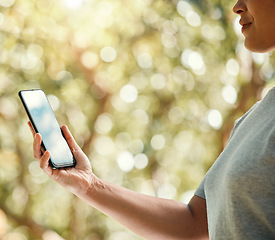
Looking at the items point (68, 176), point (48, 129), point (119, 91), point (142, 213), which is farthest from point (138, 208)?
point (119, 91)

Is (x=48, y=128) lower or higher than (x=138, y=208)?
higher

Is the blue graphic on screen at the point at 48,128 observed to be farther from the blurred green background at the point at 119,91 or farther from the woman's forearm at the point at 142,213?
the blurred green background at the point at 119,91

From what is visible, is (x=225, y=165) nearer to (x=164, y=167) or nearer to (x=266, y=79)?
(x=164, y=167)

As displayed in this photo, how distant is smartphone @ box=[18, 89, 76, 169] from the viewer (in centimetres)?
85

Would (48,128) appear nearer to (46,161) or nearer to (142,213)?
(46,161)

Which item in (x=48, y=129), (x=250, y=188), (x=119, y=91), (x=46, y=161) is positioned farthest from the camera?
(x=119, y=91)

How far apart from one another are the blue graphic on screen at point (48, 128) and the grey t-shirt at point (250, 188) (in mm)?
324

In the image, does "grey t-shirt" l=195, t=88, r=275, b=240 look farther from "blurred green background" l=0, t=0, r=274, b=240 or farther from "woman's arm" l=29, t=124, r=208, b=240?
"blurred green background" l=0, t=0, r=274, b=240

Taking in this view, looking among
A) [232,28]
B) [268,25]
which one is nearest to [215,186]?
[268,25]

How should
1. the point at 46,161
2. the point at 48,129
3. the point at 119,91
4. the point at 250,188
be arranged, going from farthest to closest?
the point at 119,91 < the point at 48,129 < the point at 46,161 < the point at 250,188

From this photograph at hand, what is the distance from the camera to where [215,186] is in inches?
27.0

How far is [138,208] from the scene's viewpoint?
805 millimetres

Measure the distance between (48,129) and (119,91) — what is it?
151cm

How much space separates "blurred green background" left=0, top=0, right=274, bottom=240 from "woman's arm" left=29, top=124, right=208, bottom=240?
1.54 m
